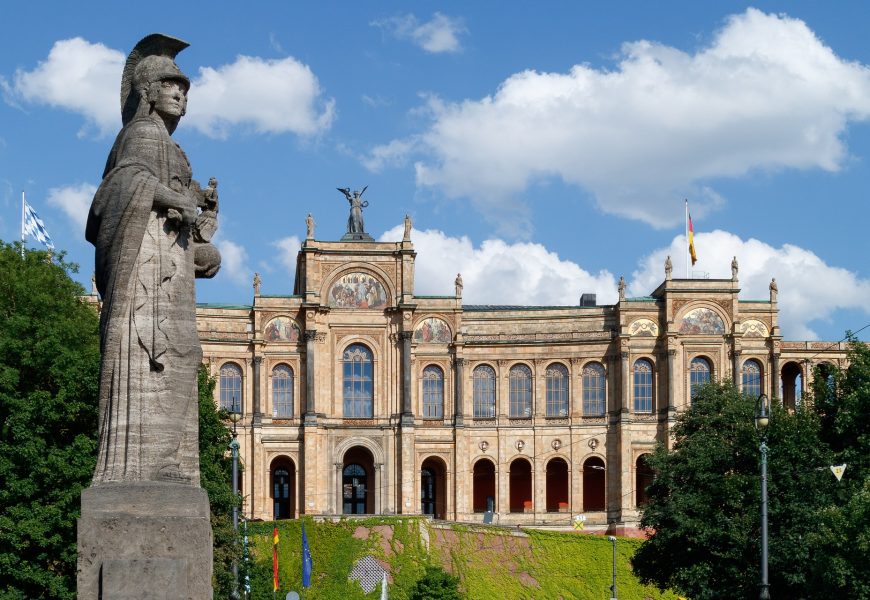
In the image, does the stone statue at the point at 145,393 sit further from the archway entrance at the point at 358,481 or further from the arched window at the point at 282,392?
the archway entrance at the point at 358,481

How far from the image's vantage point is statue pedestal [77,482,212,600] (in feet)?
38.9

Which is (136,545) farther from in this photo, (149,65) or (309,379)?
(309,379)

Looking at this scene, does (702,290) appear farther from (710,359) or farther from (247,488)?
(247,488)

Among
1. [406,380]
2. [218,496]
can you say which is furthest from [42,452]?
[406,380]

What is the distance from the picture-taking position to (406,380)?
92.6m

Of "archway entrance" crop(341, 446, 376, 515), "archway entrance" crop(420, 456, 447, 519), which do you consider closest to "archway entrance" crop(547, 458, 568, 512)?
"archway entrance" crop(420, 456, 447, 519)

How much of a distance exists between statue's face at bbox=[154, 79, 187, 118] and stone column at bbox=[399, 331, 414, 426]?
79529 millimetres

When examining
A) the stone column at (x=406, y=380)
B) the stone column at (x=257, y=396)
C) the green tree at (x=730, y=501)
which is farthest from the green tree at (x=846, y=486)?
the stone column at (x=257, y=396)

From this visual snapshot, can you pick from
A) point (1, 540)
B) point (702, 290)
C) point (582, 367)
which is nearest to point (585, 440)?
point (582, 367)

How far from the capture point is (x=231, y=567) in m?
47.3

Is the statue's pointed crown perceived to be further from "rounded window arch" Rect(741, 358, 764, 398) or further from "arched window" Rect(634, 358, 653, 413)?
"rounded window arch" Rect(741, 358, 764, 398)

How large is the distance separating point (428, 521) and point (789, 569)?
115 feet

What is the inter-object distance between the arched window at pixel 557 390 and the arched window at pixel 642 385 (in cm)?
466

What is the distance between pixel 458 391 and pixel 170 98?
81.2 meters
